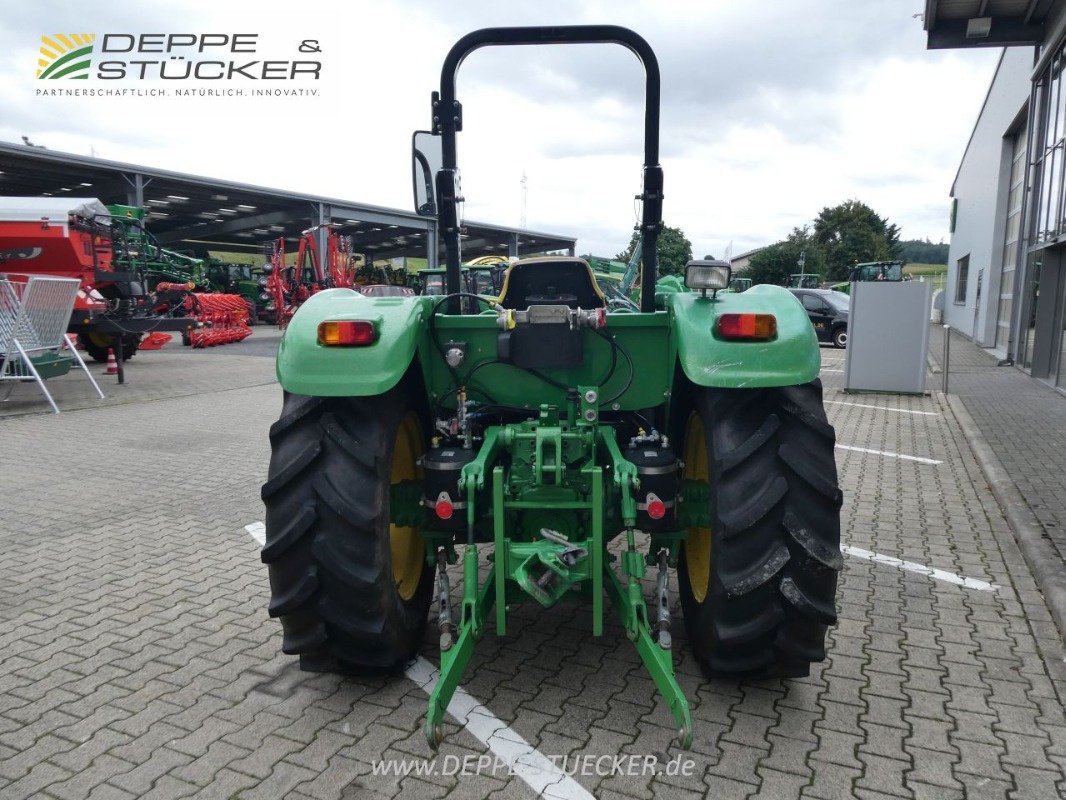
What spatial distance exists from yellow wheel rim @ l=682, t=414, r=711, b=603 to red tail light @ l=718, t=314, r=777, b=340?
0.60m

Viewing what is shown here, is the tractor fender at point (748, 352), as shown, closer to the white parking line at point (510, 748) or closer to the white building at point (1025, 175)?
the white parking line at point (510, 748)

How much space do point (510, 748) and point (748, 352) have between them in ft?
5.42

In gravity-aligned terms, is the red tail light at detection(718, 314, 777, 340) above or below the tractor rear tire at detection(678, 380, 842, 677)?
above

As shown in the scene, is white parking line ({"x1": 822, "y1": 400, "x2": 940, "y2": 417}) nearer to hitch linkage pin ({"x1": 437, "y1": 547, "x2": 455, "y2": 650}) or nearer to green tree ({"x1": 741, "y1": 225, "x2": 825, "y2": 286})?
hitch linkage pin ({"x1": 437, "y1": 547, "x2": 455, "y2": 650})

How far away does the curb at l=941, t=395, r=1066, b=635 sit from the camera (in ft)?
12.8

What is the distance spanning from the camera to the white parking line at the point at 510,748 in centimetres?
248

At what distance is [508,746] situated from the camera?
270 cm

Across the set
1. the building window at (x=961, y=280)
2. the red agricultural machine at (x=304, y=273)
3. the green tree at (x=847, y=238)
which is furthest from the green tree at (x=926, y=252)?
the red agricultural machine at (x=304, y=273)

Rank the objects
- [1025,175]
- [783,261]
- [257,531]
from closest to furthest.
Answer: [257,531]
[1025,175]
[783,261]

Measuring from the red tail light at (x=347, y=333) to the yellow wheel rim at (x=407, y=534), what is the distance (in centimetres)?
54

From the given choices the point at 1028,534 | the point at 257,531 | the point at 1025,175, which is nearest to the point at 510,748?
the point at 257,531

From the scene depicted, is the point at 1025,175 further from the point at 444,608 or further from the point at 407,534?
the point at 444,608

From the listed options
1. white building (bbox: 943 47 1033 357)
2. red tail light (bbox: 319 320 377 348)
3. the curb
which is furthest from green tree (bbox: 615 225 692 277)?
white building (bbox: 943 47 1033 357)

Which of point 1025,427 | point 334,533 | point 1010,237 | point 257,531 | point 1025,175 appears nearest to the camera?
point 334,533
